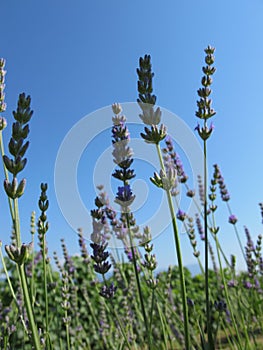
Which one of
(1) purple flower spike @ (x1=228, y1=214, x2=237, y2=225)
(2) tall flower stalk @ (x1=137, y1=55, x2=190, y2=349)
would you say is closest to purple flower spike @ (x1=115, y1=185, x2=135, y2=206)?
(2) tall flower stalk @ (x1=137, y1=55, x2=190, y2=349)

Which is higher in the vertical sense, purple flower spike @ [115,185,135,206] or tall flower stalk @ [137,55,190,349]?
tall flower stalk @ [137,55,190,349]

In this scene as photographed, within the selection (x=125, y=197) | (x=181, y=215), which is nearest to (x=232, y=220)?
(x=181, y=215)

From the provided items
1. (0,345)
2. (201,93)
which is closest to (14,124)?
(201,93)

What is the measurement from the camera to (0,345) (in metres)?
1.87

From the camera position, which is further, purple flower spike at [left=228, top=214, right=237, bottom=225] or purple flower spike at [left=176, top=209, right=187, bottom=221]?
purple flower spike at [left=228, top=214, right=237, bottom=225]

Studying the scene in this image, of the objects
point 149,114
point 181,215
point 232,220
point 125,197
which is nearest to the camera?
point 149,114

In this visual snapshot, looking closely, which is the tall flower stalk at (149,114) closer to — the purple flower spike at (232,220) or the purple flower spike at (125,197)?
the purple flower spike at (125,197)

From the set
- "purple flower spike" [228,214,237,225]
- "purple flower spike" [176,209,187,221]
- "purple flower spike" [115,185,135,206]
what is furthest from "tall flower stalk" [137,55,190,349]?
"purple flower spike" [228,214,237,225]

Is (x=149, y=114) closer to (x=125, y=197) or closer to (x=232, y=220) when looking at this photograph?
(x=125, y=197)

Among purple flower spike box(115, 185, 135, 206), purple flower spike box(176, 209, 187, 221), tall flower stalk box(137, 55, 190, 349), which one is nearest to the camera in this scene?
tall flower stalk box(137, 55, 190, 349)

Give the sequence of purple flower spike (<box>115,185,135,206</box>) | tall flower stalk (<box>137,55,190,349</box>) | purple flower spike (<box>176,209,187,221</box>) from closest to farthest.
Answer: tall flower stalk (<box>137,55,190,349</box>) < purple flower spike (<box>115,185,135,206</box>) < purple flower spike (<box>176,209,187,221</box>)

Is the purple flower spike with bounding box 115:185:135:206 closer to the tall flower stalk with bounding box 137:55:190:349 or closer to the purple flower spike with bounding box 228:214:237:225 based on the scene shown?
the tall flower stalk with bounding box 137:55:190:349

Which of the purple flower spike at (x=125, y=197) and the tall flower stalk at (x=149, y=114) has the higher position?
the tall flower stalk at (x=149, y=114)

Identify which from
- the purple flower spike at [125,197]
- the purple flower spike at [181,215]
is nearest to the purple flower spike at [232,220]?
the purple flower spike at [181,215]
